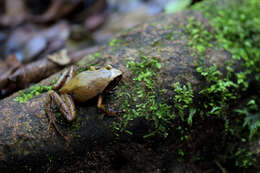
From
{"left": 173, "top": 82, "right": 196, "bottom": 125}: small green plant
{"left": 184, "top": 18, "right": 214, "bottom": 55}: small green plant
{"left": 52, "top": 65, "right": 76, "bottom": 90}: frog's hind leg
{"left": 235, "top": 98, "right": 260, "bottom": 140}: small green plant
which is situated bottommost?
{"left": 235, "top": 98, "right": 260, "bottom": 140}: small green plant

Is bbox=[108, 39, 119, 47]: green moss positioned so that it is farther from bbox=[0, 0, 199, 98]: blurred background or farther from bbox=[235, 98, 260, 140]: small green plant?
bbox=[235, 98, 260, 140]: small green plant

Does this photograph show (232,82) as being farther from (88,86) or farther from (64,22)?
(64,22)

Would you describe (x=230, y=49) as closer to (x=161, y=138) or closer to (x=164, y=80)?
(x=164, y=80)

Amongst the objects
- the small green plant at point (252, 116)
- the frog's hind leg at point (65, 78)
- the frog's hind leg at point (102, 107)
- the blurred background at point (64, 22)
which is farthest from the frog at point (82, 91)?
the blurred background at point (64, 22)

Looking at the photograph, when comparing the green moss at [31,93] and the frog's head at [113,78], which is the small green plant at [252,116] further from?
the green moss at [31,93]

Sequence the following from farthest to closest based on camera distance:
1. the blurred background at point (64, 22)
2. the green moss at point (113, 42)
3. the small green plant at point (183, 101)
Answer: the blurred background at point (64, 22), the green moss at point (113, 42), the small green plant at point (183, 101)

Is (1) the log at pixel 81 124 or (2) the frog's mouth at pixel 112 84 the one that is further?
(2) the frog's mouth at pixel 112 84

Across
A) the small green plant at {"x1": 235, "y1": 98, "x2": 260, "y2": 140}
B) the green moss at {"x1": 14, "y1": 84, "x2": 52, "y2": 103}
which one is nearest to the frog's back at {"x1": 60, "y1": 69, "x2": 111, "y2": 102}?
the green moss at {"x1": 14, "y1": 84, "x2": 52, "y2": 103}
